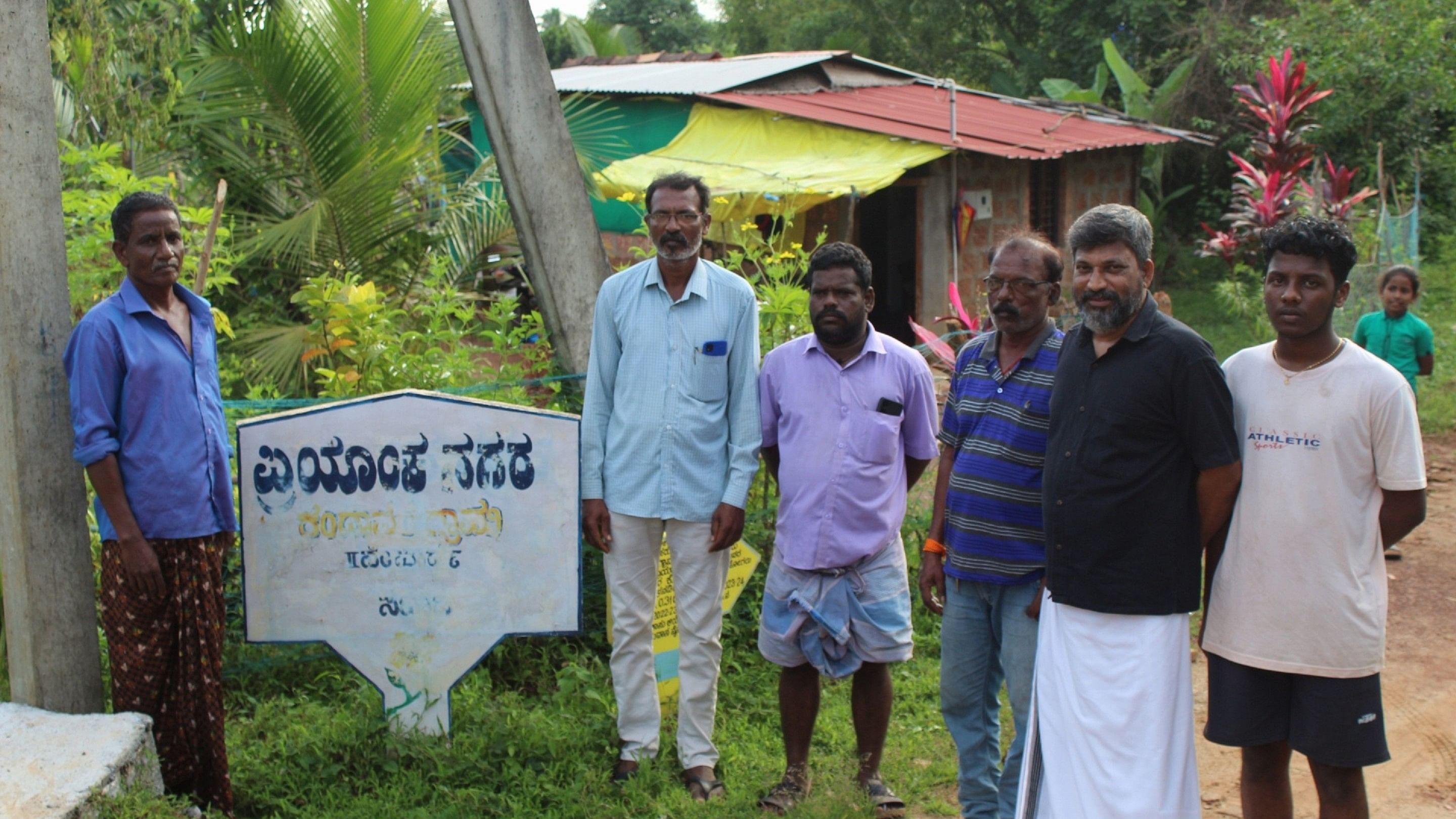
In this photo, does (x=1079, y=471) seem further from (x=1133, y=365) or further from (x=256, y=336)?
(x=256, y=336)

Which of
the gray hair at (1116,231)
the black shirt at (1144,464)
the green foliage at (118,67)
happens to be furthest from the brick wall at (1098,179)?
the black shirt at (1144,464)

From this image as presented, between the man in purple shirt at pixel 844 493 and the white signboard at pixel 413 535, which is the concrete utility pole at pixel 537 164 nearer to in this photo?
the white signboard at pixel 413 535

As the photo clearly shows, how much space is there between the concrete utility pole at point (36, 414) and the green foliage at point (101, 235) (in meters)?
1.01

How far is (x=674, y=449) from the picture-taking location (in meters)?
3.87

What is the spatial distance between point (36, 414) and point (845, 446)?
2.34 meters

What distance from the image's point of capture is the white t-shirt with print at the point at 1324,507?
2.82 metres

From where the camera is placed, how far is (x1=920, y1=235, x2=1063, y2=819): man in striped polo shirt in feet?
11.1

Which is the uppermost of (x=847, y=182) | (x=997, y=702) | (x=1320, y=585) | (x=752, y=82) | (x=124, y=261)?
(x=752, y=82)

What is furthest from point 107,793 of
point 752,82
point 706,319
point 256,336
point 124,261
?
point 752,82

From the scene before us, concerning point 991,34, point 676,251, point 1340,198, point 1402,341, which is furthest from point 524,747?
point 991,34

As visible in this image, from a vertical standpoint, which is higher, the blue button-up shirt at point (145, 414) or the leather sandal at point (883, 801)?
the blue button-up shirt at point (145, 414)

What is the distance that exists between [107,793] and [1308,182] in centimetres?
1343

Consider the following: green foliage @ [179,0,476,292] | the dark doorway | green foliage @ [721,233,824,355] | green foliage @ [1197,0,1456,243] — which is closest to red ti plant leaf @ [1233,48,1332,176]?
green foliage @ [1197,0,1456,243]

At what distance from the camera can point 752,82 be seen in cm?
1455
